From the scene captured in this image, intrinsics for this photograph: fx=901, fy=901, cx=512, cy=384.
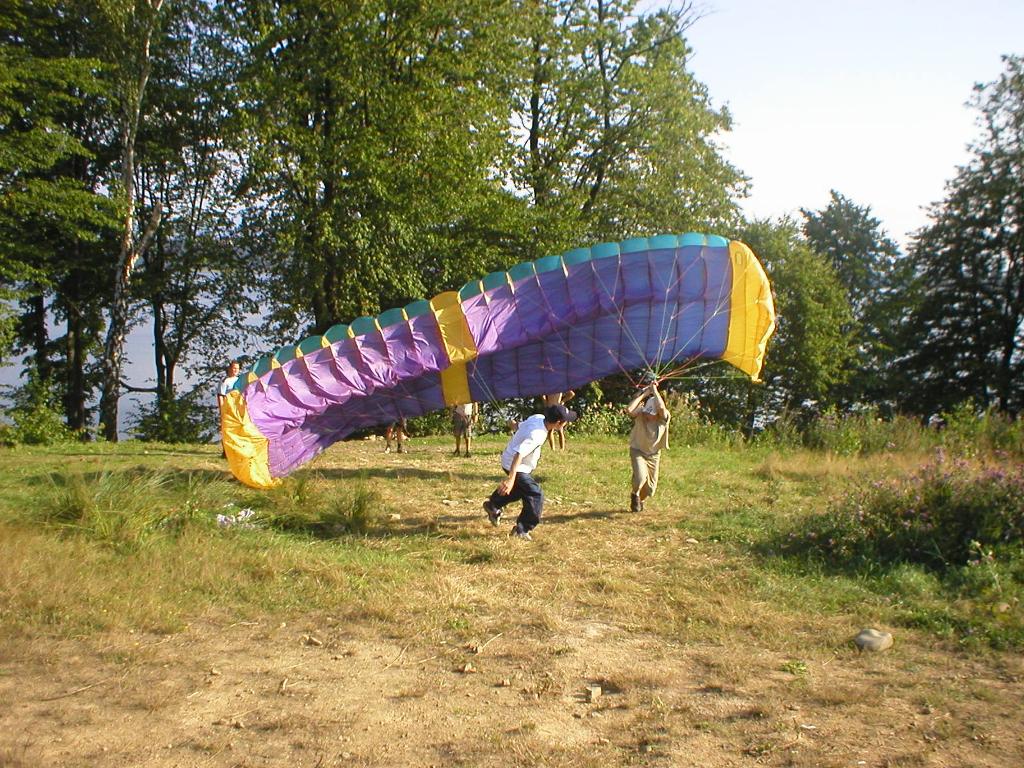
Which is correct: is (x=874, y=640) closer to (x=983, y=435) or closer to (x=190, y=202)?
(x=983, y=435)

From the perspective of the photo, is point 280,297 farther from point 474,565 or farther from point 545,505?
point 474,565

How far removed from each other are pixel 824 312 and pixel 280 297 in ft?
66.0

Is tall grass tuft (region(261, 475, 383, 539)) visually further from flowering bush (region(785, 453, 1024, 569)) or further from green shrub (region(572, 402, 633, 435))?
green shrub (region(572, 402, 633, 435))

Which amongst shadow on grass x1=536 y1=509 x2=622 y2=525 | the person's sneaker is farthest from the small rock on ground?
shadow on grass x1=536 y1=509 x2=622 y2=525

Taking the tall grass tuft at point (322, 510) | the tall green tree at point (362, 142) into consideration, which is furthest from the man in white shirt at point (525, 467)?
the tall green tree at point (362, 142)

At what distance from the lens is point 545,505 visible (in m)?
11.5

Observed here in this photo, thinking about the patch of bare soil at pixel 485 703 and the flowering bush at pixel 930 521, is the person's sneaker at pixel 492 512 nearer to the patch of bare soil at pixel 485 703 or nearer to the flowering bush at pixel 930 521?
the flowering bush at pixel 930 521

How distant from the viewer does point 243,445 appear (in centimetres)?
1083

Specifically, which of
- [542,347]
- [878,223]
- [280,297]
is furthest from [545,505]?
[878,223]

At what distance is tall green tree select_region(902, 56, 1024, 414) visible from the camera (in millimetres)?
32531

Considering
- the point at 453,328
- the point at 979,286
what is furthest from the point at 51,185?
the point at 979,286

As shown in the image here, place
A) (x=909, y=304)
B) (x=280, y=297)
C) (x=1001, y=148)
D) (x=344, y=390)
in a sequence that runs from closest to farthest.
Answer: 1. (x=344, y=390)
2. (x=280, y=297)
3. (x=1001, y=148)
4. (x=909, y=304)

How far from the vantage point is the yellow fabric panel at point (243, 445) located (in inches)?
422

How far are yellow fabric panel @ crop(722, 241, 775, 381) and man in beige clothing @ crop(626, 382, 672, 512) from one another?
196 cm
